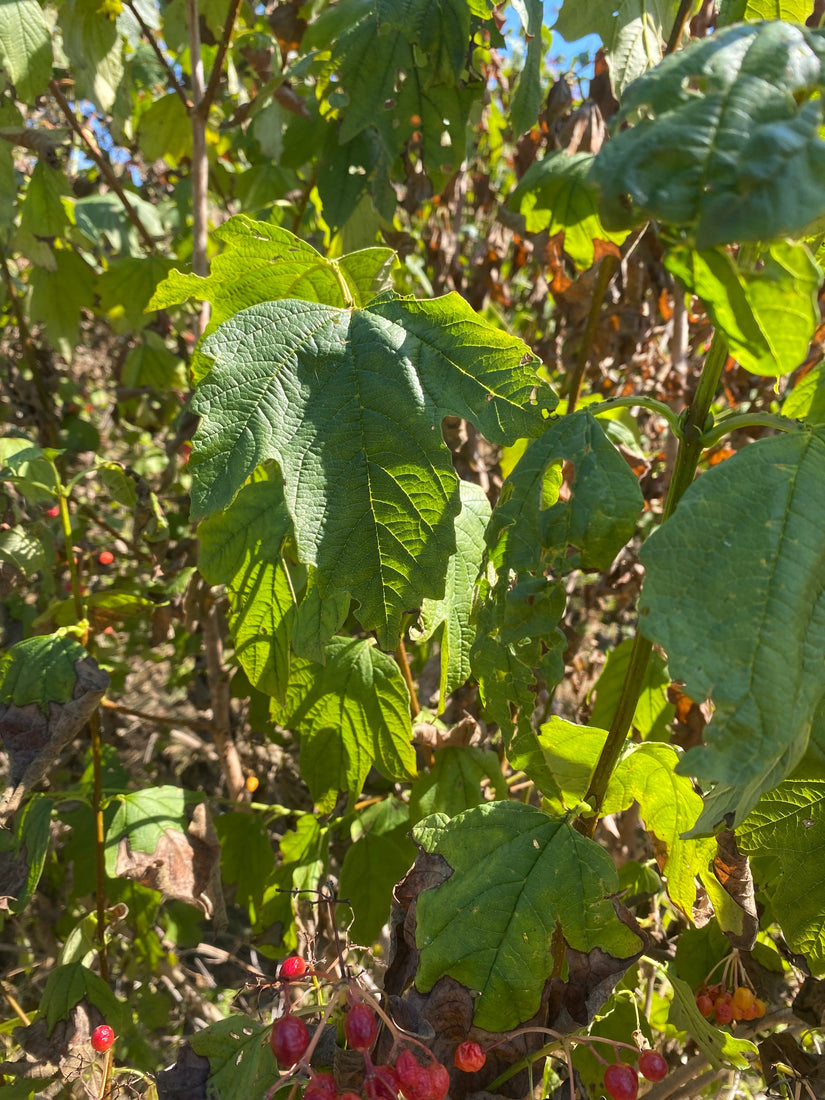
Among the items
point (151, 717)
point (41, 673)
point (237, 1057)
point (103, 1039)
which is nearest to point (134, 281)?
point (151, 717)

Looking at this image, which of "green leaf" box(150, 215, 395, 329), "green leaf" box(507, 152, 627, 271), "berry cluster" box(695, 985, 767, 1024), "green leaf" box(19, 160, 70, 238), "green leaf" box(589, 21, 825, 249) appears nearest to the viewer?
"green leaf" box(589, 21, 825, 249)

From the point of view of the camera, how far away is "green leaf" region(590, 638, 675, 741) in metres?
1.71

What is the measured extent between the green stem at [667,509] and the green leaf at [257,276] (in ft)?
1.63

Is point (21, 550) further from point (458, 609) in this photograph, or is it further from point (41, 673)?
point (458, 609)

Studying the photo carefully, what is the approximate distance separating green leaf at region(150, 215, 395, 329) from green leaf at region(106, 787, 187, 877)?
95cm

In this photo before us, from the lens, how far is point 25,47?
5.98 feet

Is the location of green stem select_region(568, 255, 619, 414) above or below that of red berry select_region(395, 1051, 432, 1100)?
above

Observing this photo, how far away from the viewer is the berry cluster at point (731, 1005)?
1.29 meters

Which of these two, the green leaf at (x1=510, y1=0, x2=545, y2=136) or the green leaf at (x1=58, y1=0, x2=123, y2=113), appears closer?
the green leaf at (x1=510, y1=0, x2=545, y2=136)

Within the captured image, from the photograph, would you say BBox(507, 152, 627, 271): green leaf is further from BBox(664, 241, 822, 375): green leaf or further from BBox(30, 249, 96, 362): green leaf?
BBox(30, 249, 96, 362): green leaf

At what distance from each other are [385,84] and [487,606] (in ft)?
3.69

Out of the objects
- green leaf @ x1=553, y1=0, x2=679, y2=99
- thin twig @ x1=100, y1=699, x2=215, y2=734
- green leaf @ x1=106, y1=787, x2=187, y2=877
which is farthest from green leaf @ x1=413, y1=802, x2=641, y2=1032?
green leaf @ x1=553, y1=0, x2=679, y2=99

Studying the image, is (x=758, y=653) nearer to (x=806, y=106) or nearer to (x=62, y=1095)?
(x=806, y=106)

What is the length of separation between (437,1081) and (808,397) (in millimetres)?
812
